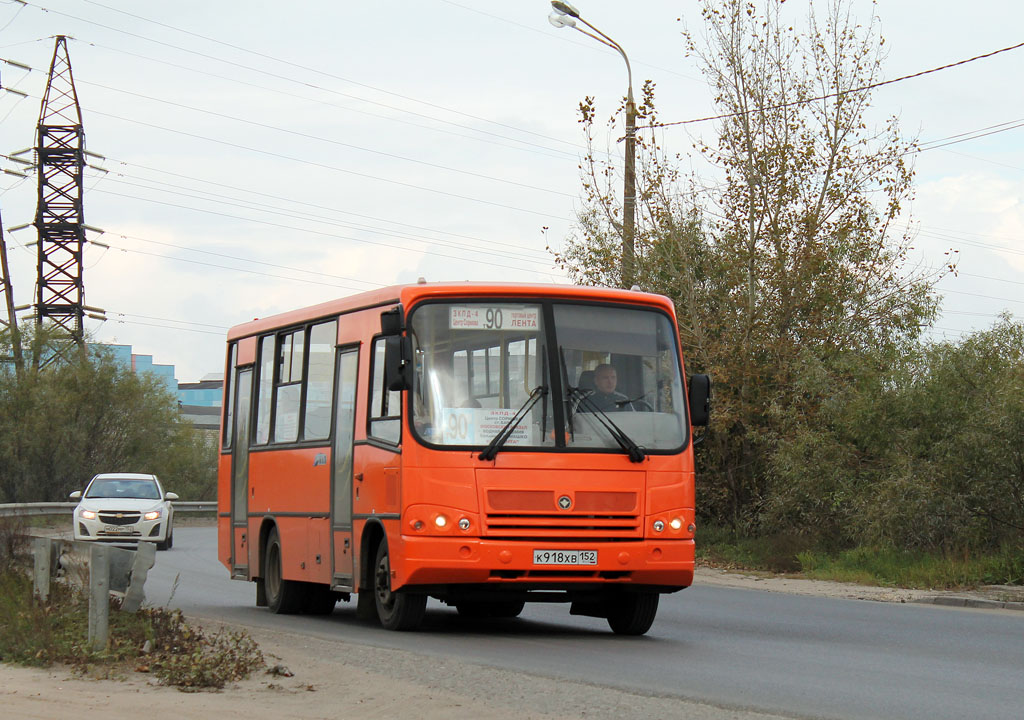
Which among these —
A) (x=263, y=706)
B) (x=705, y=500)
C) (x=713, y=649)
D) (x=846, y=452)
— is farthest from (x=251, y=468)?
(x=705, y=500)

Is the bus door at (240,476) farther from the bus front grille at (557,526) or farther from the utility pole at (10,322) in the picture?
the utility pole at (10,322)

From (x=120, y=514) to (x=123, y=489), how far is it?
4.41 ft

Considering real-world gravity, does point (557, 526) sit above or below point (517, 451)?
below

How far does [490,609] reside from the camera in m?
17.8

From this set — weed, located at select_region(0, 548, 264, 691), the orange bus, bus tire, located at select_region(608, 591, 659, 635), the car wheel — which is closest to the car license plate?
the orange bus

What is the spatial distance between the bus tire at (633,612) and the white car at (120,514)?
66.6 feet

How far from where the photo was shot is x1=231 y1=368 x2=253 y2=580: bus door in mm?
19234

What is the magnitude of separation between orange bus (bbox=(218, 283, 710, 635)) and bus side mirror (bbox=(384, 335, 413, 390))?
2 cm

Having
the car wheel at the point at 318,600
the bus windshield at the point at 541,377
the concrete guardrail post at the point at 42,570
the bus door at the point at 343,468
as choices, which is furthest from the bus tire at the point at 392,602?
the car wheel at the point at 318,600

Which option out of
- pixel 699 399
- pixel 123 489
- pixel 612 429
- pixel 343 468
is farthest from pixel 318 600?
pixel 123 489

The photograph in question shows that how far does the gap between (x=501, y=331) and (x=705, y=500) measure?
1835cm

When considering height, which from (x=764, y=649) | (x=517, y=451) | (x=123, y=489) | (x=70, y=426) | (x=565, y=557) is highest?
(x=70, y=426)

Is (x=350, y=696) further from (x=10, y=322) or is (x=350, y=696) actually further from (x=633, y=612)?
(x=10, y=322)

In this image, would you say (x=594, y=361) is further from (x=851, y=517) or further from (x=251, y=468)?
(x=851, y=517)
